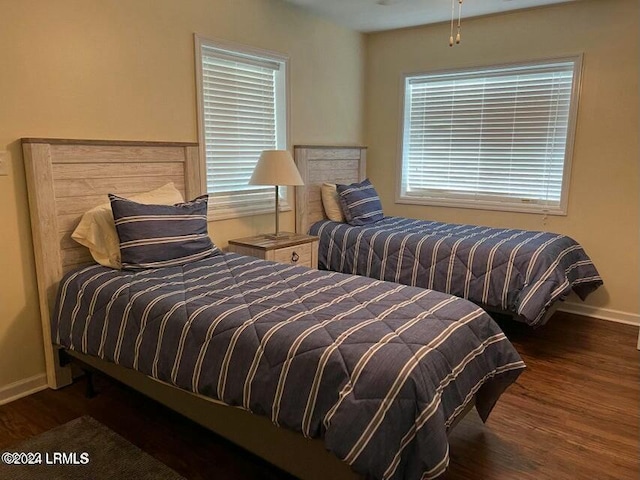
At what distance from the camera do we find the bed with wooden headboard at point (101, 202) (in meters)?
1.81

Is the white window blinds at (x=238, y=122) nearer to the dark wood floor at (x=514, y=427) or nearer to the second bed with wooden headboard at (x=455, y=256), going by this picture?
the second bed with wooden headboard at (x=455, y=256)

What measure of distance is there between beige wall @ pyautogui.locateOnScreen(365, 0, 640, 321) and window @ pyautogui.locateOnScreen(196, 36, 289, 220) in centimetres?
164

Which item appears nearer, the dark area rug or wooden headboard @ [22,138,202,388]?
the dark area rug

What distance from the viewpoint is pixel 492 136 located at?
4184mm

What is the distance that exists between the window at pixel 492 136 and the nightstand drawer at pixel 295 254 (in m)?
1.54

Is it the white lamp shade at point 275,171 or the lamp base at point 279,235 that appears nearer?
the white lamp shade at point 275,171

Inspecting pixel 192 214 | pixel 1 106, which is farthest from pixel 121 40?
pixel 192 214

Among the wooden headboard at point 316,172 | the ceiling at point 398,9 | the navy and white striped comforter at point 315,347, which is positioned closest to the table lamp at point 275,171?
the wooden headboard at point 316,172

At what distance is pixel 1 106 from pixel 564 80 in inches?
149

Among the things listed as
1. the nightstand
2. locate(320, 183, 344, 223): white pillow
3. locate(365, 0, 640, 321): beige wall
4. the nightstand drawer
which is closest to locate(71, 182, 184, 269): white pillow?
the nightstand

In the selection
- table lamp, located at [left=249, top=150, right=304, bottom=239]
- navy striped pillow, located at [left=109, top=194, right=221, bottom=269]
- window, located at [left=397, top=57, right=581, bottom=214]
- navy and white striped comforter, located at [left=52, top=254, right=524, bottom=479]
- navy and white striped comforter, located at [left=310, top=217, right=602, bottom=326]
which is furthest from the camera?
window, located at [left=397, top=57, right=581, bottom=214]

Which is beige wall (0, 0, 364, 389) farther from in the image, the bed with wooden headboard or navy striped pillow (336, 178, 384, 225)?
navy striped pillow (336, 178, 384, 225)

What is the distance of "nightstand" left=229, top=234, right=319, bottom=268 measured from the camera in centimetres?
329

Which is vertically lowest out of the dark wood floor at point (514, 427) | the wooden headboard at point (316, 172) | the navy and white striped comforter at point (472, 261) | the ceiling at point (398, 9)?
the dark wood floor at point (514, 427)
